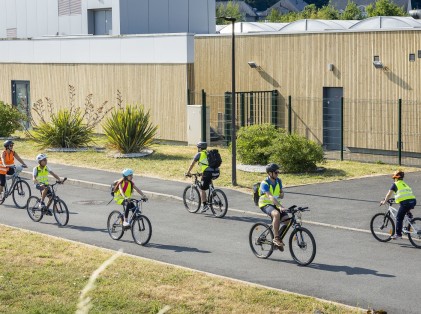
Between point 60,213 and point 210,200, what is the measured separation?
11.3 feet

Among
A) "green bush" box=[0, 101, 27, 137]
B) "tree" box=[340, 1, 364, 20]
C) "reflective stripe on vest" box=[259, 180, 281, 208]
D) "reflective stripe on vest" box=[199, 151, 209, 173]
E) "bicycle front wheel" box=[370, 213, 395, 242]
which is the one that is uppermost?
"tree" box=[340, 1, 364, 20]

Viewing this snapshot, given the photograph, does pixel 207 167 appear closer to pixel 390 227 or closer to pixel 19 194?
pixel 390 227

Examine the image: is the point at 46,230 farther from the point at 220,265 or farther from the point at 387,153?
the point at 387,153

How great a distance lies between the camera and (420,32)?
30.8 meters

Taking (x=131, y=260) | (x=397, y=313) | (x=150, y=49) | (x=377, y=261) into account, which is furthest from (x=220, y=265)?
(x=150, y=49)

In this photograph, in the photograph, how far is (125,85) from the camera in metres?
39.9

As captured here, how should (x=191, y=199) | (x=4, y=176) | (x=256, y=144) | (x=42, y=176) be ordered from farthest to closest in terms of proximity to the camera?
(x=256, y=144) < (x=4, y=176) < (x=191, y=199) < (x=42, y=176)

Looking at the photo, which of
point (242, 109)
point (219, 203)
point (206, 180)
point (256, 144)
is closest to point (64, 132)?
point (242, 109)

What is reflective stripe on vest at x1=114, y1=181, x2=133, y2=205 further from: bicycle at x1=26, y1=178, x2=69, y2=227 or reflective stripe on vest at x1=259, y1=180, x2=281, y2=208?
reflective stripe on vest at x1=259, y1=180, x2=281, y2=208

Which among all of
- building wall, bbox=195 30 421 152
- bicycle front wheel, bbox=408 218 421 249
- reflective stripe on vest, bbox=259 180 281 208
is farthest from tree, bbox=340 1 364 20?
reflective stripe on vest, bbox=259 180 281 208

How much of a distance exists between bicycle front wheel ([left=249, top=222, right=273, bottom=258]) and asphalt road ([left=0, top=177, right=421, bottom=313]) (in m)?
0.14

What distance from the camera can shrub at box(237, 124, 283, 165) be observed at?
95.7ft

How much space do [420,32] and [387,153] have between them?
4091mm

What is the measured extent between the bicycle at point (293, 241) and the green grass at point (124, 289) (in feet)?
6.30
